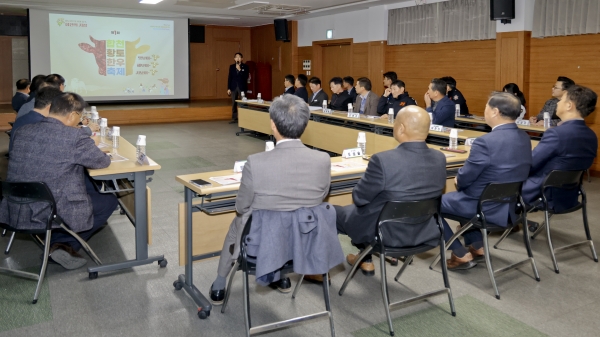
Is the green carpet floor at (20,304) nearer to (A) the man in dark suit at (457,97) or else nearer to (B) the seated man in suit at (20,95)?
(B) the seated man in suit at (20,95)

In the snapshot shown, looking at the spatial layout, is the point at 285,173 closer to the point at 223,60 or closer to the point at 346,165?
the point at 346,165

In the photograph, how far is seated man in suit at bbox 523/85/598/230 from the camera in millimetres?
3695

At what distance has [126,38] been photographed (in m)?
12.8

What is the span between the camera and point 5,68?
1409 centimetres

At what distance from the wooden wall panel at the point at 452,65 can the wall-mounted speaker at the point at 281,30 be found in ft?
11.2

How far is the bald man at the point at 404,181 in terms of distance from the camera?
2.70 metres

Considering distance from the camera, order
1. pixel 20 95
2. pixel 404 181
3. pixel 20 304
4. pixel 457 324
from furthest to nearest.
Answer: pixel 20 95, pixel 20 304, pixel 457 324, pixel 404 181

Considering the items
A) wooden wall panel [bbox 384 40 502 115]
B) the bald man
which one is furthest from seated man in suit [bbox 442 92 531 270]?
wooden wall panel [bbox 384 40 502 115]

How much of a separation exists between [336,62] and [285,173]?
33.2ft

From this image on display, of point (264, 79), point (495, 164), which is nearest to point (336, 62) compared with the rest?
point (264, 79)

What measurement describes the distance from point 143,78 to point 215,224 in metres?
10.7

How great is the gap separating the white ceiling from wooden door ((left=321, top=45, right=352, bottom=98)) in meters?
0.85

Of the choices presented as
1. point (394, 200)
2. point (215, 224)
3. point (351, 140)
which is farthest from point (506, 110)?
point (351, 140)

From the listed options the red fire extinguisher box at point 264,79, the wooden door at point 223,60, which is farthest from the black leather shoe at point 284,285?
the wooden door at point 223,60
